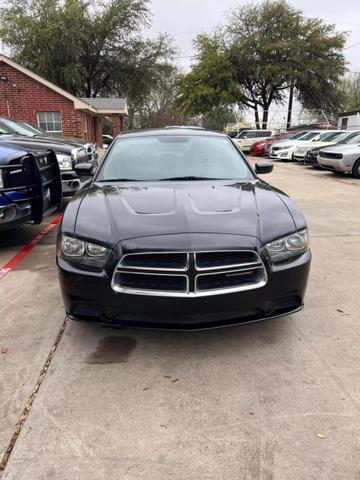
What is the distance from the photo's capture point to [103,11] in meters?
32.9

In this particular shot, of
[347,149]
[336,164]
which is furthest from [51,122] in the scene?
[347,149]

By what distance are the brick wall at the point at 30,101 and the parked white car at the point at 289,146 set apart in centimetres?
998

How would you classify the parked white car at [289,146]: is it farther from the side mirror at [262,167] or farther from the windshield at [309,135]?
the side mirror at [262,167]

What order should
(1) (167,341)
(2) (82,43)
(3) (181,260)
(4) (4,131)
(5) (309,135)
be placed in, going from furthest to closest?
(2) (82,43)
(5) (309,135)
(4) (4,131)
(1) (167,341)
(3) (181,260)

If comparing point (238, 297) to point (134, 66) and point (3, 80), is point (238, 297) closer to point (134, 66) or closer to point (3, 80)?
point (3, 80)

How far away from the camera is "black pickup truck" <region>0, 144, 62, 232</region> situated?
16.0ft

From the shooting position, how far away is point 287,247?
2789 millimetres

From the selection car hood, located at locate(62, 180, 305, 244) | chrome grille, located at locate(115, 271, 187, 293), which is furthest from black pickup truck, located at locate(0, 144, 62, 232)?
chrome grille, located at locate(115, 271, 187, 293)

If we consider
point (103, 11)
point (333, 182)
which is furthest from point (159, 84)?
point (333, 182)

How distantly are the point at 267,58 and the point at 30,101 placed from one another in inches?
855

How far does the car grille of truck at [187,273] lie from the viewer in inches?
100

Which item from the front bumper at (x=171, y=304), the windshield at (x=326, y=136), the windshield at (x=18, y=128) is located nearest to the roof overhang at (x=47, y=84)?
the windshield at (x=18, y=128)

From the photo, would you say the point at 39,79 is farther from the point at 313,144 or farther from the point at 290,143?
the point at 313,144

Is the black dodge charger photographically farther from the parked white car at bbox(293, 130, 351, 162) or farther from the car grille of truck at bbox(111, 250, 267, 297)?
the parked white car at bbox(293, 130, 351, 162)
